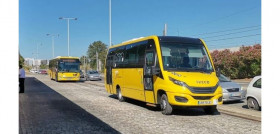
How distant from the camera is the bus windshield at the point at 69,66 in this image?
114ft

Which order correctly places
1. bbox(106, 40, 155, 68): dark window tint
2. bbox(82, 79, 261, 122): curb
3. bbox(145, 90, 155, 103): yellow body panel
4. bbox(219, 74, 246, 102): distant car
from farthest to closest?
bbox(219, 74, 246, 102): distant car < bbox(106, 40, 155, 68): dark window tint < bbox(145, 90, 155, 103): yellow body panel < bbox(82, 79, 261, 122): curb

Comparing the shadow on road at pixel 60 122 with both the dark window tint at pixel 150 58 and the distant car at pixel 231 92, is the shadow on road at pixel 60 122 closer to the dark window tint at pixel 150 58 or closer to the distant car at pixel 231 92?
the dark window tint at pixel 150 58

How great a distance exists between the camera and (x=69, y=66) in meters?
35.2

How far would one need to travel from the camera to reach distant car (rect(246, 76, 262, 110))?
11523 millimetres

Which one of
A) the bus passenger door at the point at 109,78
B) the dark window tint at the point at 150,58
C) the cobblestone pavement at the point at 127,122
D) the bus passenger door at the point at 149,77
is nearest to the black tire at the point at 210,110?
the cobblestone pavement at the point at 127,122

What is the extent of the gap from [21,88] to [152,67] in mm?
11969

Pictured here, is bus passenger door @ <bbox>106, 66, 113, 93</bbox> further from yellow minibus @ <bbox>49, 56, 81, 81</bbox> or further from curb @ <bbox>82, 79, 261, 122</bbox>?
yellow minibus @ <bbox>49, 56, 81, 81</bbox>

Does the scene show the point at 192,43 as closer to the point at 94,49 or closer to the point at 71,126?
the point at 71,126

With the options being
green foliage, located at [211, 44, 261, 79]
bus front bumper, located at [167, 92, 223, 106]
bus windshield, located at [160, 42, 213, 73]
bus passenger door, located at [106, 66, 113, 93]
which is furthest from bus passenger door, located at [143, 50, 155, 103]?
green foliage, located at [211, 44, 261, 79]

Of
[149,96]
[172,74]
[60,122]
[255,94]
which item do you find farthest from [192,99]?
[60,122]

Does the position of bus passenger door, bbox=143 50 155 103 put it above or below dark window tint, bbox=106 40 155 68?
below

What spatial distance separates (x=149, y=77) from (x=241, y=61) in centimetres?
3120

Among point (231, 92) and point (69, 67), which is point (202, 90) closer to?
point (231, 92)

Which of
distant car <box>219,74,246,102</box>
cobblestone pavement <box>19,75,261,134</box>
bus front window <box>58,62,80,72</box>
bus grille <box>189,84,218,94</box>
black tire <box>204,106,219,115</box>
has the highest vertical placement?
bus front window <box>58,62,80,72</box>
